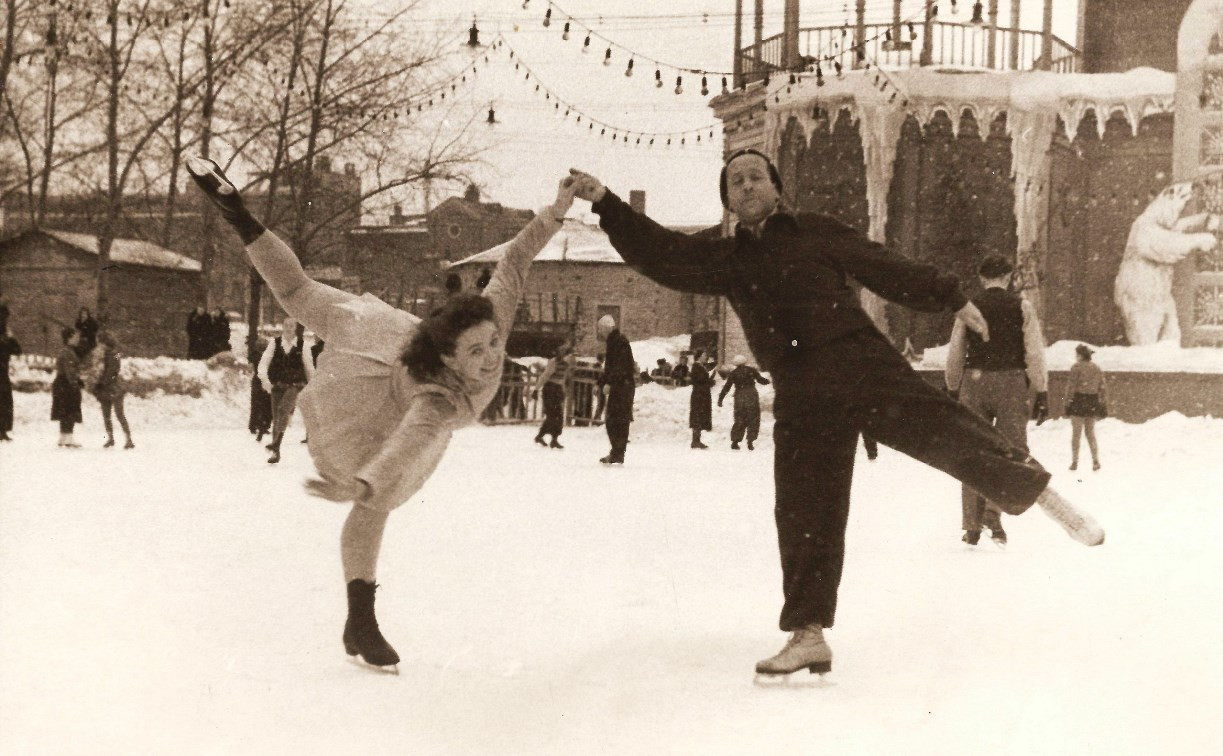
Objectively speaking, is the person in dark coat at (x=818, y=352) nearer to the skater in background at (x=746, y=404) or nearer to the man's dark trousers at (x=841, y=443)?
the man's dark trousers at (x=841, y=443)

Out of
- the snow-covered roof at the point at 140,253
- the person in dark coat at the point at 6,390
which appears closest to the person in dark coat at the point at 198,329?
the person in dark coat at the point at 6,390

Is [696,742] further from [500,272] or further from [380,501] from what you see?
[500,272]

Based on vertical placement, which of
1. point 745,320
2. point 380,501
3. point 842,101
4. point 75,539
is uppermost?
point 842,101

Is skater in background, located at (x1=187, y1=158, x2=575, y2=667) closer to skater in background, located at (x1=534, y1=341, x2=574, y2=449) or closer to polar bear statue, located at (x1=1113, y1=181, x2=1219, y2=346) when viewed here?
skater in background, located at (x1=534, y1=341, x2=574, y2=449)

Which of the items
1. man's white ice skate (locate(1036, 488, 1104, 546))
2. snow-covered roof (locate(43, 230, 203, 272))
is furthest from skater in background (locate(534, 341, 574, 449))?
man's white ice skate (locate(1036, 488, 1104, 546))

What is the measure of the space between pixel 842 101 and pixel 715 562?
2451mm

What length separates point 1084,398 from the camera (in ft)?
35.6

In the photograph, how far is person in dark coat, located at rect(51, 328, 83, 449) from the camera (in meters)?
12.3

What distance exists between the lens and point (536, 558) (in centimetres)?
588

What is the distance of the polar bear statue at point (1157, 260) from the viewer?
13.5 meters

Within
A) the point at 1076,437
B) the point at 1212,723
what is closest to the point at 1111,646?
the point at 1212,723

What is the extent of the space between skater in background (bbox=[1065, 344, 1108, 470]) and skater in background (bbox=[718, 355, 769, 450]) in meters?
2.49

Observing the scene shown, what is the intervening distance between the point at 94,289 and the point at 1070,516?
1758 cm

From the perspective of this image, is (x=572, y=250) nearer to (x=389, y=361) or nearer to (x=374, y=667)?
(x=389, y=361)
